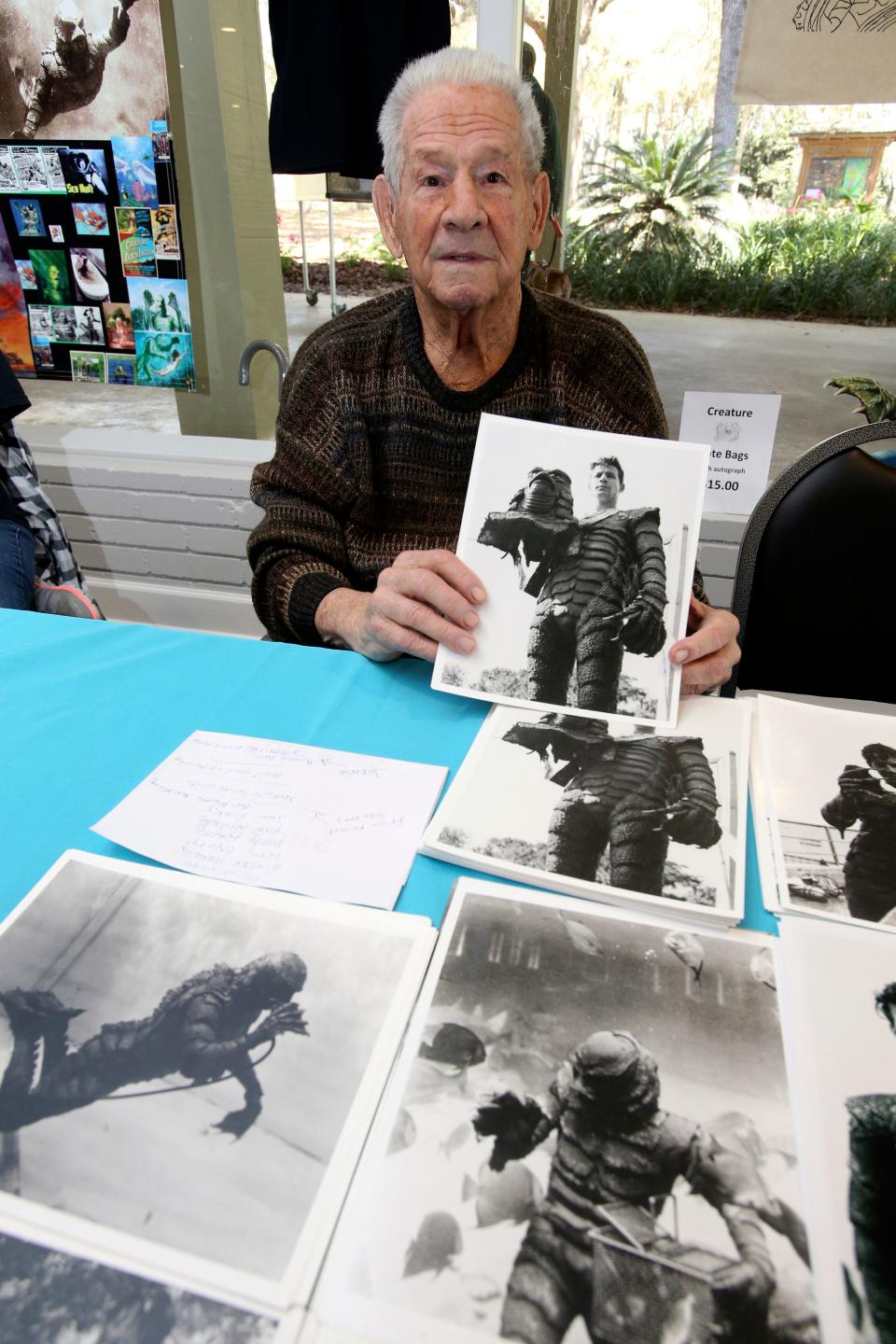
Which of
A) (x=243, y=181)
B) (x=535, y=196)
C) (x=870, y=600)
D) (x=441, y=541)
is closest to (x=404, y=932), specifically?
(x=441, y=541)

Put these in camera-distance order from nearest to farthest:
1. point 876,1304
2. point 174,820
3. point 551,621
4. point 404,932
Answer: point 876,1304, point 404,932, point 174,820, point 551,621

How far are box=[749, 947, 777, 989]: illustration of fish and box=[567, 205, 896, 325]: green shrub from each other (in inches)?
76.3

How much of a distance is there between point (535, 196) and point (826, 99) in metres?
1.07

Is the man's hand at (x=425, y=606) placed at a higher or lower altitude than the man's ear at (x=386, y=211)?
lower

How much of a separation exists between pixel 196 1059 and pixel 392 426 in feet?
3.16

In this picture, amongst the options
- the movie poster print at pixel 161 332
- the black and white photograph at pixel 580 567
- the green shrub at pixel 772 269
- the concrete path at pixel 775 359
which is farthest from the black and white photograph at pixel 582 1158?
the movie poster print at pixel 161 332

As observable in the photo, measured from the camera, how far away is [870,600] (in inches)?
45.3

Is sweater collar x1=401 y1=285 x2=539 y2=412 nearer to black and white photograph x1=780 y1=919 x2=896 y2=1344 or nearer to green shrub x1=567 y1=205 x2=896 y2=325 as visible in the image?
black and white photograph x1=780 y1=919 x2=896 y2=1344

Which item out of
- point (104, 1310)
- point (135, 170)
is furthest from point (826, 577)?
point (135, 170)

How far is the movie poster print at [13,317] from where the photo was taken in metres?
2.33

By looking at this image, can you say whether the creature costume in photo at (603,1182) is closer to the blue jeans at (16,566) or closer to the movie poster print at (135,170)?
the blue jeans at (16,566)

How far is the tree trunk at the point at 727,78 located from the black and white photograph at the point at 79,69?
4.53 feet

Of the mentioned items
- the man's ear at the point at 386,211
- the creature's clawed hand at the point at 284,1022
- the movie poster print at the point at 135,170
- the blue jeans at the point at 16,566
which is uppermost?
the movie poster print at the point at 135,170

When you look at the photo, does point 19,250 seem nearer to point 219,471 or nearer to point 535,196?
point 219,471
